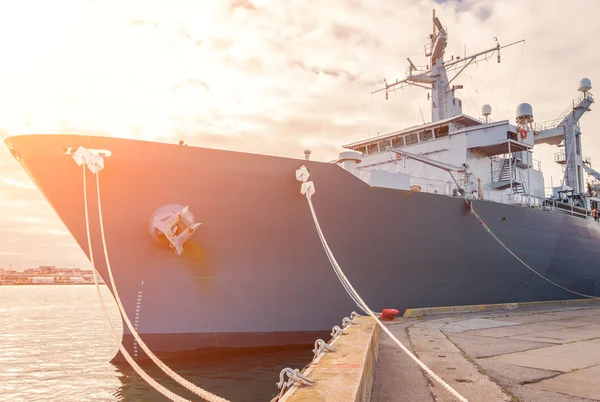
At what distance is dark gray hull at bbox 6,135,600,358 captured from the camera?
7.34 metres

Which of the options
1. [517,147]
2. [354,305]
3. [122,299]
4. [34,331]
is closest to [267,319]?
[354,305]

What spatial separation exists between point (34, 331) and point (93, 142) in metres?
13.6

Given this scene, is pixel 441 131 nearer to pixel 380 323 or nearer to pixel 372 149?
pixel 372 149

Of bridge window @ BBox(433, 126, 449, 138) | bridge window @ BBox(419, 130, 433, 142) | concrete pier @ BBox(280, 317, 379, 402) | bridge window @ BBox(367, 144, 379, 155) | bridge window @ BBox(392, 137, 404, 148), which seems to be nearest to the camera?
concrete pier @ BBox(280, 317, 379, 402)

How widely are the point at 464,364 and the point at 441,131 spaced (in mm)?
11142

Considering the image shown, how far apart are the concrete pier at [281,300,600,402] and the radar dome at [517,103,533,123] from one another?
34.3 ft

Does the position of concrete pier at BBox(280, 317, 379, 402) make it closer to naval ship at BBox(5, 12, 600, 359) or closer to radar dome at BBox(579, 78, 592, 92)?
naval ship at BBox(5, 12, 600, 359)

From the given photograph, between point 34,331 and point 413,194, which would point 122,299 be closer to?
point 413,194

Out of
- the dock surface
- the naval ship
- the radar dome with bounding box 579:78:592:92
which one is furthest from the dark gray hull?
the radar dome with bounding box 579:78:592:92

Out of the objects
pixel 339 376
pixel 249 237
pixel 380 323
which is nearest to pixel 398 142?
pixel 249 237

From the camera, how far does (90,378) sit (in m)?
7.75

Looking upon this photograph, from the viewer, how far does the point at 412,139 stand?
49.1ft

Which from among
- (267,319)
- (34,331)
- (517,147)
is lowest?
(34,331)

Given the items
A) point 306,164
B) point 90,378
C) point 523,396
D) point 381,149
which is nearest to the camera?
point 523,396
